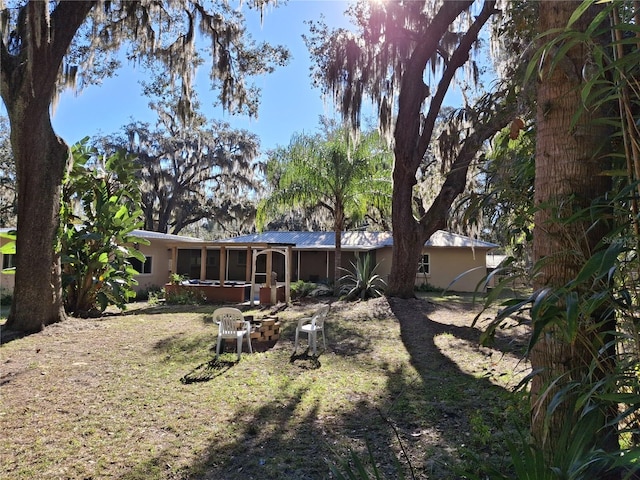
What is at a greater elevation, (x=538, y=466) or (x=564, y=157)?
(x=564, y=157)

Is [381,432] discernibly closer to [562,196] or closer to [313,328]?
[562,196]

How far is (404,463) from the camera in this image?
10.8 ft

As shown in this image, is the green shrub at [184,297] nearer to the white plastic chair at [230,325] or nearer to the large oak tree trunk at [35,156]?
the large oak tree trunk at [35,156]

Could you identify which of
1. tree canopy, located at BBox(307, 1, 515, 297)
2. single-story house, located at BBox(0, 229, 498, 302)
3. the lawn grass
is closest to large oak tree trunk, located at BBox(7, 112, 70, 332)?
the lawn grass

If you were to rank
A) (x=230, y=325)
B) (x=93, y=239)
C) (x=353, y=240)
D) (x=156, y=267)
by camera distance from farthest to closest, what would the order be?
1. (x=353, y=240)
2. (x=156, y=267)
3. (x=93, y=239)
4. (x=230, y=325)

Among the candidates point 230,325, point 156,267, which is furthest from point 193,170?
point 230,325

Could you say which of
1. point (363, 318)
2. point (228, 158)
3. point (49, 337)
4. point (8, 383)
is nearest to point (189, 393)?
point (8, 383)

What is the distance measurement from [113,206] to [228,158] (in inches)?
638

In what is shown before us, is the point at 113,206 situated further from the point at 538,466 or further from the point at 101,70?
the point at 538,466

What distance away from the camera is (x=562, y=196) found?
1700 mm

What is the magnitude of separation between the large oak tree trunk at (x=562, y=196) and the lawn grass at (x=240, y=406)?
0.22m

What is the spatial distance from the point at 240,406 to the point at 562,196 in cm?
399

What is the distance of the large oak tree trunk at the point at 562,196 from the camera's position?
160 centimetres

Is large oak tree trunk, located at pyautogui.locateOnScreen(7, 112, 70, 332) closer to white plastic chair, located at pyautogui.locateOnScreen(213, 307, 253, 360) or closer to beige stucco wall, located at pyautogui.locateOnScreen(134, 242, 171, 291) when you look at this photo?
white plastic chair, located at pyautogui.locateOnScreen(213, 307, 253, 360)
